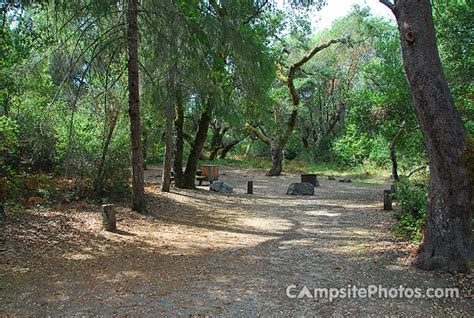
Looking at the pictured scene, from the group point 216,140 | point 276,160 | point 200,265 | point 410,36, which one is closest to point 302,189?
point 276,160

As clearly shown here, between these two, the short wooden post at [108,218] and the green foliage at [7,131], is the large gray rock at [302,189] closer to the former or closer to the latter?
the short wooden post at [108,218]

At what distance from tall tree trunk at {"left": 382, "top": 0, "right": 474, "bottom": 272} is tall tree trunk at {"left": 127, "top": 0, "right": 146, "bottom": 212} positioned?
5.13m

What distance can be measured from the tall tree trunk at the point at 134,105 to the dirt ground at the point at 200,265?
0.49 meters

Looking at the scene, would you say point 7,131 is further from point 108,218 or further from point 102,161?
point 108,218

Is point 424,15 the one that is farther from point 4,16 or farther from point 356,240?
point 4,16

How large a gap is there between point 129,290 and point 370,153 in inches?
880

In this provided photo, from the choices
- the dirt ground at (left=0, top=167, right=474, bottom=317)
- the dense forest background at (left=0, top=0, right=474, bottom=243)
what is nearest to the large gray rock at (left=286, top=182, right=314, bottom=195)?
the dense forest background at (left=0, top=0, right=474, bottom=243)

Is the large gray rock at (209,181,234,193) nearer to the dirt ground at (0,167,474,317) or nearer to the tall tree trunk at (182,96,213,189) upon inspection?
the tall tree trunk at (182,96,213,189)

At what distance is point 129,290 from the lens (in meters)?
4.10

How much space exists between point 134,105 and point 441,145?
232 inches

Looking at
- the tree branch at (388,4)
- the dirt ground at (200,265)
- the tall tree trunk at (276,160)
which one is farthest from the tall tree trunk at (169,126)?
the tall tree trunk at (276,160)

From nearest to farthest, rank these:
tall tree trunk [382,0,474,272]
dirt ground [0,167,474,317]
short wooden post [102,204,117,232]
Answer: dirt ground [0,167,474,317]
tall tree trunk [382,0,474,272]
short wooden post [102,204,117,232]

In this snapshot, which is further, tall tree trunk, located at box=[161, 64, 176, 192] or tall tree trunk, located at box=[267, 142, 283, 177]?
tall tree trunk, located at box=[267, 142, 283, 177]

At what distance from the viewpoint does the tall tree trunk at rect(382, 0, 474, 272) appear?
14.4ft
